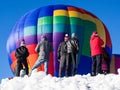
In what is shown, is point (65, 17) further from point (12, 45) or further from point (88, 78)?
point (88, 78)

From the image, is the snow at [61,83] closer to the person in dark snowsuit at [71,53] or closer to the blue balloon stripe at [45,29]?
the person in dark snowsuit at [71,53]

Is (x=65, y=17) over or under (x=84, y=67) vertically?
over

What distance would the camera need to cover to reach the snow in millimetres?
14477

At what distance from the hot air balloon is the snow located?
1513cm

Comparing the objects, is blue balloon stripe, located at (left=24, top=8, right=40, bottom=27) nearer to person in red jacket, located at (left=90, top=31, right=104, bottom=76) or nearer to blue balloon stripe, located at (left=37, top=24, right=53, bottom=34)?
blue balloon stripe, located at (left=37, top=24, right=53, bottom=34)

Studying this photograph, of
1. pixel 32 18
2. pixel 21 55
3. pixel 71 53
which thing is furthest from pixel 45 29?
pixel 71 53

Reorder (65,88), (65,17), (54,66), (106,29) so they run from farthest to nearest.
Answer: (106,29), (65,17), (54,66), (65,88)

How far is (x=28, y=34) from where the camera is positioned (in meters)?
32.7

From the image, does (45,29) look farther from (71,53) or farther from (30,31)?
(71,53)

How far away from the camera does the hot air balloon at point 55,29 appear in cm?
3203

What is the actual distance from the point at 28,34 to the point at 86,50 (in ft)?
11.8

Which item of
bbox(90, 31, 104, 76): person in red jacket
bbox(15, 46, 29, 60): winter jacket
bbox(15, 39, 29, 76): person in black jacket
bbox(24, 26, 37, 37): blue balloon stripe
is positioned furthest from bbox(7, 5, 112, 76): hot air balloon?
bbox(90, 31, 104, 76): person in red jacket

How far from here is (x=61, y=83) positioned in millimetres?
14930

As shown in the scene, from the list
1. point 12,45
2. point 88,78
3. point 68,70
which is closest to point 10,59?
point 12,45
